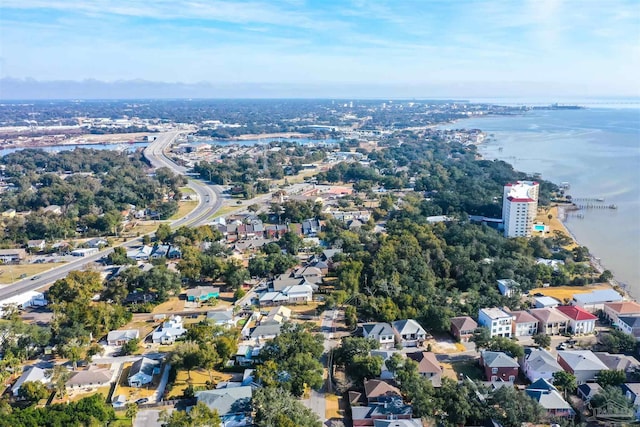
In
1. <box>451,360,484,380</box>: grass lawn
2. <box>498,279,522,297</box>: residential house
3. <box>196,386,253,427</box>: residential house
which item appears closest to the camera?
<box>196,386,253,427</box>: residential house

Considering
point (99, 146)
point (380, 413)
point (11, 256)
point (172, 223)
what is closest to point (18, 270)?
point (11, 256)

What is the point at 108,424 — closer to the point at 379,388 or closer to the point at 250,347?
the point at 250,347

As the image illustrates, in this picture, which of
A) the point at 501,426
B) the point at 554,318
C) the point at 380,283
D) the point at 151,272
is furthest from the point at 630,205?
the point at 151,272

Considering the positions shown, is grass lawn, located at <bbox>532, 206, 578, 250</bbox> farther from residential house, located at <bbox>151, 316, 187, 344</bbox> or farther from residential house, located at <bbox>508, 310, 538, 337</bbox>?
residential house, located at <bbox>151, 316, 187, 344</bbox>

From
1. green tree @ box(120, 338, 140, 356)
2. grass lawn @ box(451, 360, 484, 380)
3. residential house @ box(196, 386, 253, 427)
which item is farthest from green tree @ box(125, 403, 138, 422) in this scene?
grass lawn @ box(451, 360, 484, 380)

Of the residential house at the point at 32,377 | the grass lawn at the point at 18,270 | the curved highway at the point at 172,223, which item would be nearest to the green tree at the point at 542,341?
the residential house at the point at 32,377

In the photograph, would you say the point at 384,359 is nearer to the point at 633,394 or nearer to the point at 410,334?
the point at 410,334
